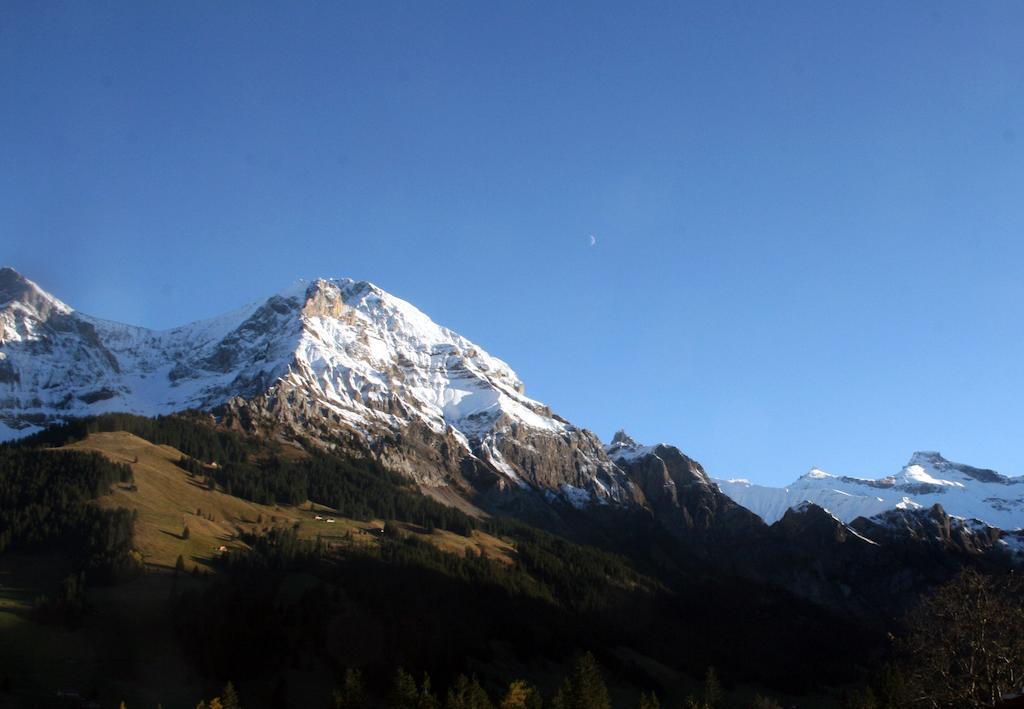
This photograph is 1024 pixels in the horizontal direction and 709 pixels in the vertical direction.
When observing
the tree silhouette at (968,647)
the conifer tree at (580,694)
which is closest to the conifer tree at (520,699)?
the conifer tree at (580,694)

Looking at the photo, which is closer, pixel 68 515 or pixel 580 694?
pixel 580 694

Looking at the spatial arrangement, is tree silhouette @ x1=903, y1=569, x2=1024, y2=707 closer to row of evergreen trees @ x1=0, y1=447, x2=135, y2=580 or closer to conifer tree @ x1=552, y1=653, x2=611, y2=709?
conifer tree @ x1=552, y1=653, x2=611, y2=709

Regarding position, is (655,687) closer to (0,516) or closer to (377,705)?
(377,705)

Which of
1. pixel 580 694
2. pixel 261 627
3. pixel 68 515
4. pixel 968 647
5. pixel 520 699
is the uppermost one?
pixel 968 647

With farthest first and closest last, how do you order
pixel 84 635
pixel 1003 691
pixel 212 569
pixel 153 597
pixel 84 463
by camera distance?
pixel 84 463
pixel 212 569
pixel 153 597
pixel 84 635
pixel 1003 691

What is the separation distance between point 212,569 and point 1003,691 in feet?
475

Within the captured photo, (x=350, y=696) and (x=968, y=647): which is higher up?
(x=968, y=647)

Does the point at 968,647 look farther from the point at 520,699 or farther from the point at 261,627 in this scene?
the point at 261,627

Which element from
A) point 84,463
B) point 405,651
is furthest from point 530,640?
point 84,463

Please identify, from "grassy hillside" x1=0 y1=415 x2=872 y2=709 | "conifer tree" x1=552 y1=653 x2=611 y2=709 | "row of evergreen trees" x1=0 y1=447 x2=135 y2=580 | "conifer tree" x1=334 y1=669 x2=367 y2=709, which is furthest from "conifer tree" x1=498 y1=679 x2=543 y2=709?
"row of evergreen trees" x1=0 y1=447 x2=135 y2=580

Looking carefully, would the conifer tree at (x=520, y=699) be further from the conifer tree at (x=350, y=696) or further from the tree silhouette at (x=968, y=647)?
the tree silhouette at (x=968, y=647)

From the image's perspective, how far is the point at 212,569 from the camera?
16550 centimetres

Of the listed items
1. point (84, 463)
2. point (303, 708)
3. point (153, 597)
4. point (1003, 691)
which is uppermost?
point (84, 463)

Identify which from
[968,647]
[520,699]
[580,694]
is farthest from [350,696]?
[968,647]
